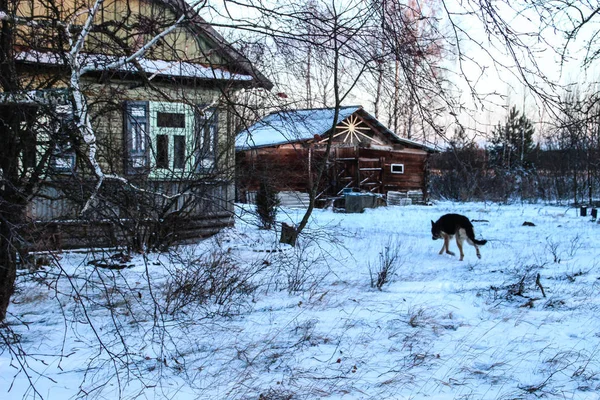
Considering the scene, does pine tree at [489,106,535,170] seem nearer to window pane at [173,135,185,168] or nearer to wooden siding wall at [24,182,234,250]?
wooden siding wall at [24,182,234,250]

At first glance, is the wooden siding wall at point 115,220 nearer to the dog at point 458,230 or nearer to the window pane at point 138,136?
the window pane at point 138,136

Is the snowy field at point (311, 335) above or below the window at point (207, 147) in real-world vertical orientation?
below

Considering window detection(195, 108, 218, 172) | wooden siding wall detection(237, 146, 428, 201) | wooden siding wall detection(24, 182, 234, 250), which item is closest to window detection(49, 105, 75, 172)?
wooden siding wall detection(24, 182, 234, 250)

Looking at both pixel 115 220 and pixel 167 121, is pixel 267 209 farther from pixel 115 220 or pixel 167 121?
pixel 167 121

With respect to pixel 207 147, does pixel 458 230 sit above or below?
below

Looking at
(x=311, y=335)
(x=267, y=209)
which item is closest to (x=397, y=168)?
Answer: (x=267, y=209)

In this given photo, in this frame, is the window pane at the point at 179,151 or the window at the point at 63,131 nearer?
the window at the point at 63,131

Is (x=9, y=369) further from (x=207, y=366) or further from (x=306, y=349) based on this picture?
(x=306, y=349)

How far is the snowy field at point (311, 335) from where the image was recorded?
414 cm

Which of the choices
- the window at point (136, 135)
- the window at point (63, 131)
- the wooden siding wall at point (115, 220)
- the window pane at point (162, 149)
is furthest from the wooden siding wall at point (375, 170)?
the window at point (63, 131)

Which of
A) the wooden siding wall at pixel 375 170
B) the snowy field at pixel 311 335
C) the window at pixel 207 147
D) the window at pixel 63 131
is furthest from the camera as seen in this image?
the wooden siding wall at pixel 375 170

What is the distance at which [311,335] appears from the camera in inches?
213

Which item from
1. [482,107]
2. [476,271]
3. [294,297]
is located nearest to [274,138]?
[476,271]

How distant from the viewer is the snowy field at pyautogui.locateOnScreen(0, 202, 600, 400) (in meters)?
4.14
